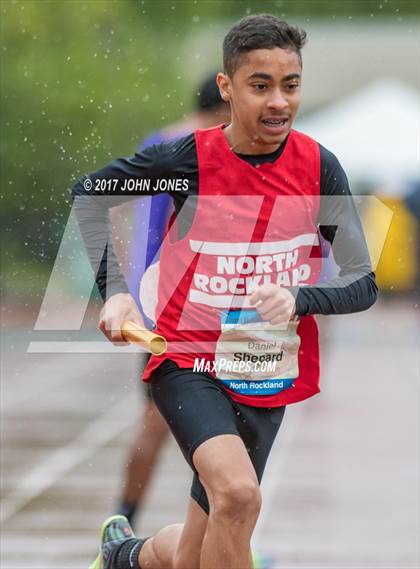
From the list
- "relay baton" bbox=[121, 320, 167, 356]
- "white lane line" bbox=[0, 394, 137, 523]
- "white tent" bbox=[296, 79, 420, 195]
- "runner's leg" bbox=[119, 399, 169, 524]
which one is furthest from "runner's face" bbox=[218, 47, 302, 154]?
"white tent" bbox=[296, 79, 420, 195]

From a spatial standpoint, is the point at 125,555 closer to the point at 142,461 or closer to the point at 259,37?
the point at 142,461

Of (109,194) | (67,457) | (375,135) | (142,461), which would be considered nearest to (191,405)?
(109,194)

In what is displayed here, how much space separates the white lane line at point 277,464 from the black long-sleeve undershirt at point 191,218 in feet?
7.89

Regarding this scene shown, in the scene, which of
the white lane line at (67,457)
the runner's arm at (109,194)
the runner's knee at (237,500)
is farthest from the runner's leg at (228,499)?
the white lane line at (67,457)

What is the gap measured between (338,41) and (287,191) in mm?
26689

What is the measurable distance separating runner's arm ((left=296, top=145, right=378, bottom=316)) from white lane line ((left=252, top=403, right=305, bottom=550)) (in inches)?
95.0

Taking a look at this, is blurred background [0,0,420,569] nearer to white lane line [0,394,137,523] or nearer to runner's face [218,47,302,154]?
white lane line [0,394,137,523]

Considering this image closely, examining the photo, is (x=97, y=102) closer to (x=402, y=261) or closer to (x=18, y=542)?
(x=402, y=261)

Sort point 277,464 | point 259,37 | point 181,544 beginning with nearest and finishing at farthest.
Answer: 1. point 259,37
2. point 181,544
3. point 277,464

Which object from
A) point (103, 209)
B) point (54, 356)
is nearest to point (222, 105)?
point (103, 209)

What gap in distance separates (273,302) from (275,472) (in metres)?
4.86

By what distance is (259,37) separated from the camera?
5.27 metres

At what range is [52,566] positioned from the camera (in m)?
6.82

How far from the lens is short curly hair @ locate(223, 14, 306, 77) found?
5262mm
